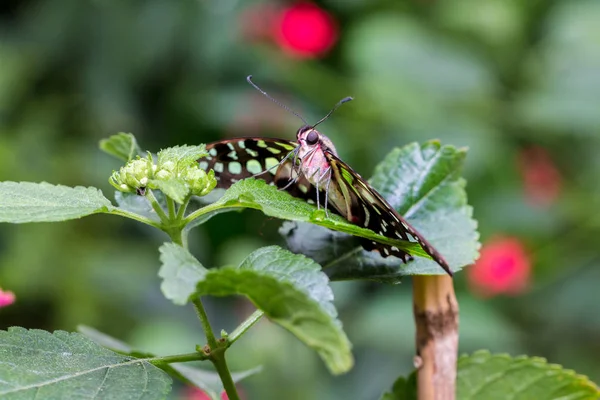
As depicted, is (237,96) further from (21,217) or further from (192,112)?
(21,217)

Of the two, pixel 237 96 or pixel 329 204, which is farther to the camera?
pixel 237 96

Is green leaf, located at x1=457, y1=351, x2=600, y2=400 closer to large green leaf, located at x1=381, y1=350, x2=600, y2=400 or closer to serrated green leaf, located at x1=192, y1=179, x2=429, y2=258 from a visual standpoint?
large green leaf, located at x1=381, y1=350, x2=600, y2=400

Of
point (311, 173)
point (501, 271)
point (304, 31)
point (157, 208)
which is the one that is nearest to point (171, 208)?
point (157, 208)

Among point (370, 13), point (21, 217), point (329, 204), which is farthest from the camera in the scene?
point (370, 13)

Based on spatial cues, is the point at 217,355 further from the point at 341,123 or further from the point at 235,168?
the point at 341,123

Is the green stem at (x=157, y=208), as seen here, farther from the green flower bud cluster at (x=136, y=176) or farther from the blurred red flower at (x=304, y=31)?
the blurred red flower at (x=304, y=31)

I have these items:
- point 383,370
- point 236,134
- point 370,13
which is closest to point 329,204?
point 383,370
